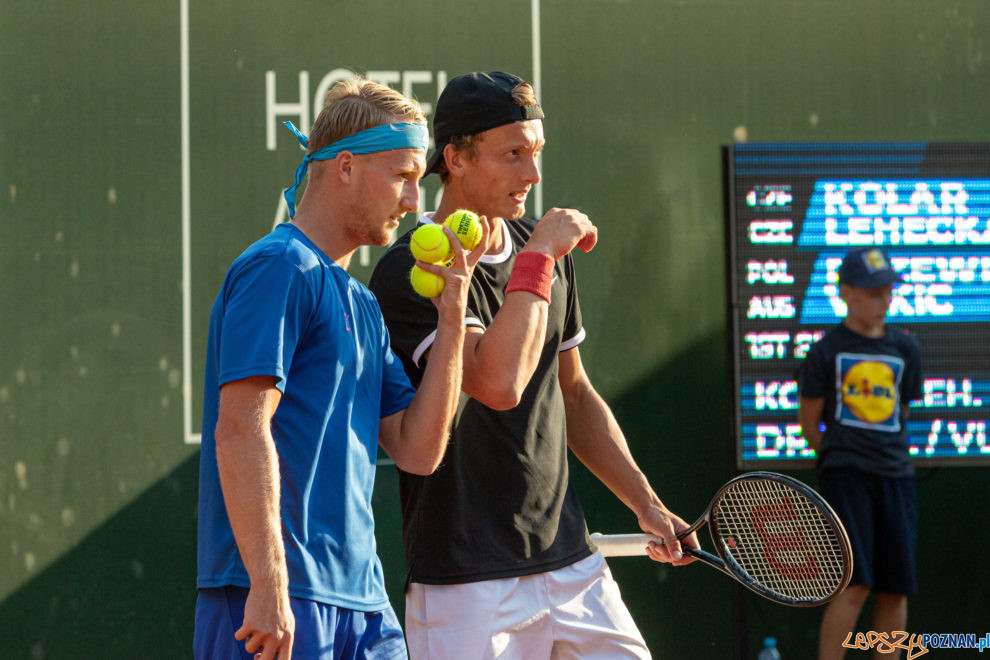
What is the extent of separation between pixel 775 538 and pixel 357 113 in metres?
1.60

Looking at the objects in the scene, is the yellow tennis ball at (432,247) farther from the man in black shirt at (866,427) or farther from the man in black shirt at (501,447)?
the man in black shirt at (866,427)

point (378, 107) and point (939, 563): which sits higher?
point (378, 107)

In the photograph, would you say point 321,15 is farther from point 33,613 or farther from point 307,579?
point 307,579

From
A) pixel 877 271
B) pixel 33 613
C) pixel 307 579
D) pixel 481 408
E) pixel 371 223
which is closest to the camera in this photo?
pixel 307 579

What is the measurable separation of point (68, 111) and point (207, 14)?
28.7 inches

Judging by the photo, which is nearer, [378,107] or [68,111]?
[378,107]

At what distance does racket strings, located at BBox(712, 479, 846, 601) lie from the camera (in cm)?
307

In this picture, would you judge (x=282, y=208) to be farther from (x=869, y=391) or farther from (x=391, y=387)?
(x=391, y=387)

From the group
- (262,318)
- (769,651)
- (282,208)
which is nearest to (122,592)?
(282,208)

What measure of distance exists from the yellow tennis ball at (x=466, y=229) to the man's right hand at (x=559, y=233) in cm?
29

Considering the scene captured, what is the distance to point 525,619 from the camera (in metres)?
2.74

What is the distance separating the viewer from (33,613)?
504 cm

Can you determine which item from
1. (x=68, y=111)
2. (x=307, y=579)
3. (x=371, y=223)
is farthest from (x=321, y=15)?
(x=307, y=579)

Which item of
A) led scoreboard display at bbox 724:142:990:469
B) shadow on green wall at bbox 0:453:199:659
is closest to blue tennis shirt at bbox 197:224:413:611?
led scoreboard display at bbox 724:142:990:469
